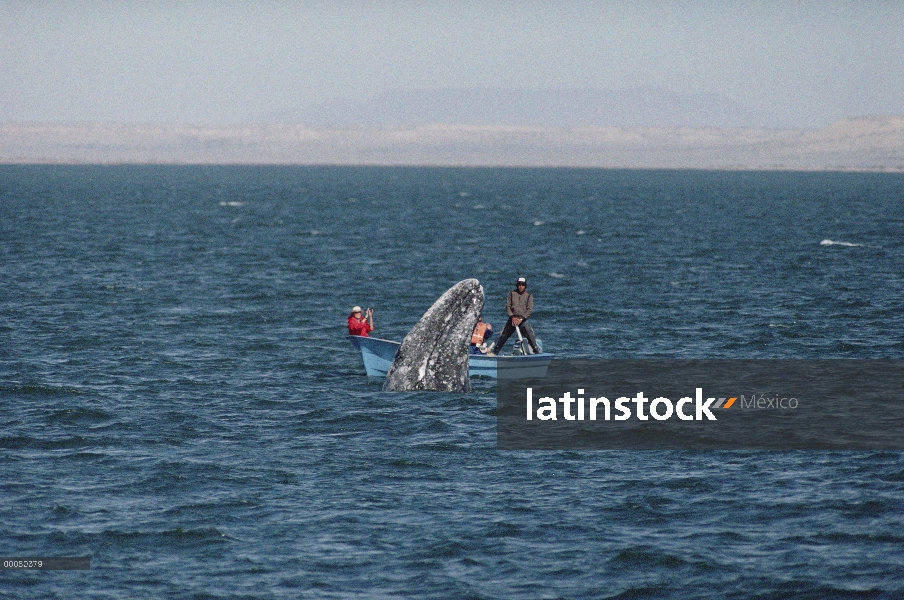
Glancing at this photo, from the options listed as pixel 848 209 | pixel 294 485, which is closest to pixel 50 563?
pixel 294 485

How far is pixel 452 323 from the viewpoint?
26781 mm

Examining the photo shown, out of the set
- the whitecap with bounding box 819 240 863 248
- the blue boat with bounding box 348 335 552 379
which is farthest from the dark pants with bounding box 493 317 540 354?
the whitecap with bounding box 819 240 863 248

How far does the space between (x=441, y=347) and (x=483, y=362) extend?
145 inches

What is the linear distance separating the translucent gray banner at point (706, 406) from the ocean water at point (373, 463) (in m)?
1.00

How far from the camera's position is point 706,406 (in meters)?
29.0

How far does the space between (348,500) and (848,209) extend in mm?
119488

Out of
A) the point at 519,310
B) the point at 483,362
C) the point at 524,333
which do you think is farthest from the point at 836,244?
the point at 483,362

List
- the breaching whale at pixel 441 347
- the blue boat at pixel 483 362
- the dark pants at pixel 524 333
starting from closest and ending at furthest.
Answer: the breaching whale at pixel 441 347, the blue boat at pixel 483 362, the dark pants at pixel 524 333

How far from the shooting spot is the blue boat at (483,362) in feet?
101

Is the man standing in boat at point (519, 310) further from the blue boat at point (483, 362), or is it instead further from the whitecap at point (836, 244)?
the whitecap at point (836, 244)

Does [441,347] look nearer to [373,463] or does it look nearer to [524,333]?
[524,333]

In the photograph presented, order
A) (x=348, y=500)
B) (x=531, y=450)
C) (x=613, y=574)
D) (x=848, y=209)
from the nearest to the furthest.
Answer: (x=613, y=574) → (x=348, y=500) → (x=531, y=450) → (x=848, y=209)

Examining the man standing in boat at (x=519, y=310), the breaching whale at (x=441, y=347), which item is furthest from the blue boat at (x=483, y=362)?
the breaching whale at (x=441, y=347)

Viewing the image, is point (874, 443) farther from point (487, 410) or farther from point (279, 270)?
point (279, 270)
